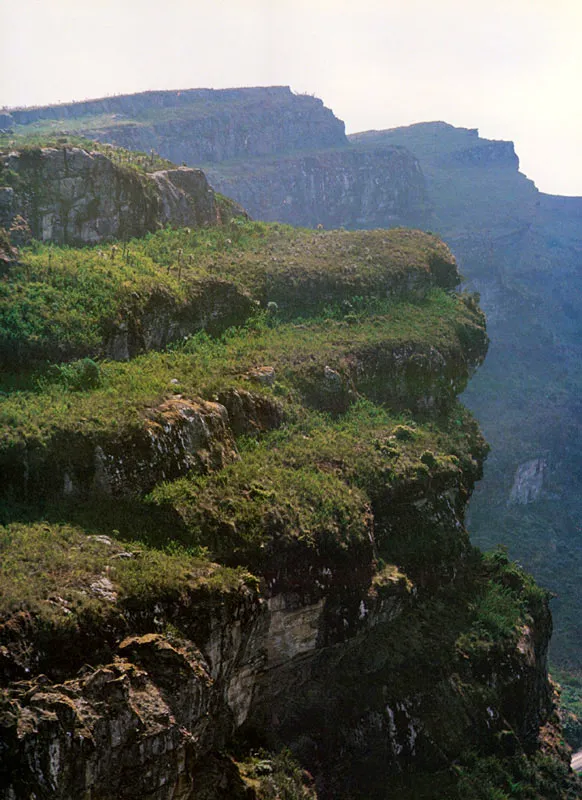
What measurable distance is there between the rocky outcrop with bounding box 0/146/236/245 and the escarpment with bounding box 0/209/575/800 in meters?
2.72

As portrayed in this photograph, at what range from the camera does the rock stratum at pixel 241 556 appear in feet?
85.7

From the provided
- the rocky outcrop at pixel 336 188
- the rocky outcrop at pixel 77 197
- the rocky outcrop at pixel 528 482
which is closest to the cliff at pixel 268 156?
A: the rocky outcrop at pixel 336 188

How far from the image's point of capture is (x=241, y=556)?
34344 mm

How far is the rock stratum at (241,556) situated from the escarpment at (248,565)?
123 millimetres

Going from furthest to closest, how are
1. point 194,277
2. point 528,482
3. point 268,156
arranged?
point 268,156 → point 528,482 → point 194,277

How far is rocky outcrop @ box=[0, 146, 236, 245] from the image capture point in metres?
53.3

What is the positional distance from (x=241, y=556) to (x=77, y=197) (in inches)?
1309

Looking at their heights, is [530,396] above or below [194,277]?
below

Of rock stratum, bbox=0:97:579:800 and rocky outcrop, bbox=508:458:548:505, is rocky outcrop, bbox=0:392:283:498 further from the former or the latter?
rocky outcrop, bbox=508:458:548:505

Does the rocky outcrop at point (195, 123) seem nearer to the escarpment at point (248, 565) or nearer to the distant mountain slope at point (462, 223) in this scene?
the distant mountain slope at point (462, 223)

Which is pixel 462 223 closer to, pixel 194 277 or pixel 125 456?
pixel 194 277

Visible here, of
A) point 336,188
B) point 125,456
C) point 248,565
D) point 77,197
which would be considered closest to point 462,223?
point 336,188

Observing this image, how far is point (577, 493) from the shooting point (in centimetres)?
12375

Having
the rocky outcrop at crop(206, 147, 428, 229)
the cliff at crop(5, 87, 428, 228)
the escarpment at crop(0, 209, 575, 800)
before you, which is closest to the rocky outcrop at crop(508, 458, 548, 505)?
the escarpment at crop(0, 209, 575, 800)
